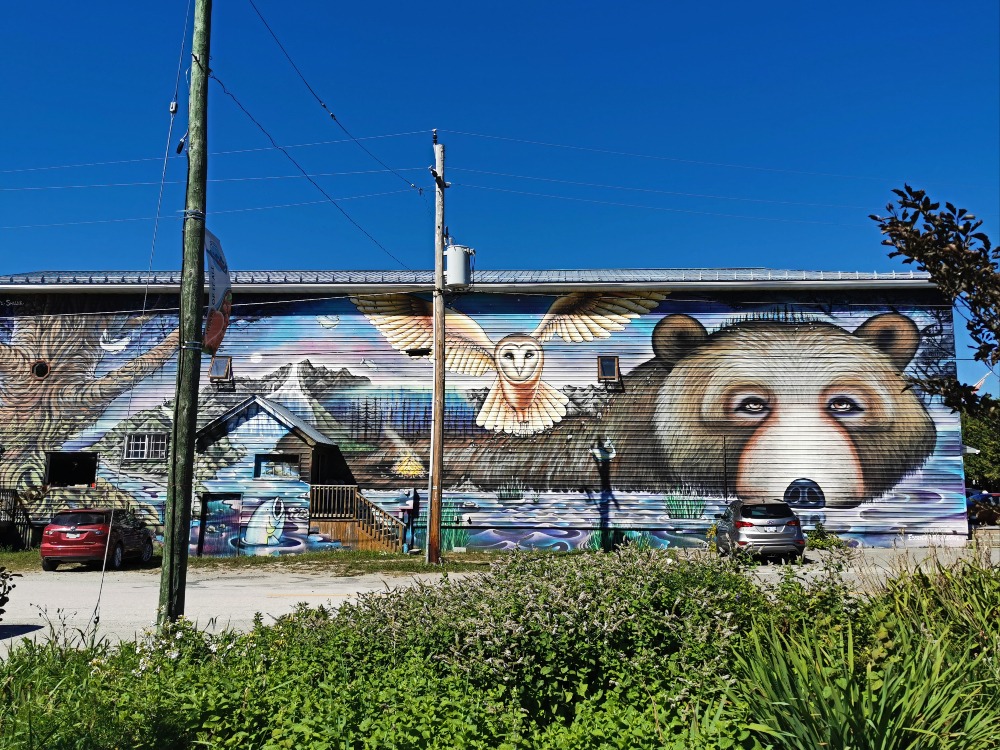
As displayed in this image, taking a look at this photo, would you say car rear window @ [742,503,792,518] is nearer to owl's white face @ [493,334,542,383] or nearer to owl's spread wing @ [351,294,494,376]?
owl's white face @ [493,334,542,383]

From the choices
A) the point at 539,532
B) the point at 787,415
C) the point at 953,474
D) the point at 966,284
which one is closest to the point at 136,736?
the point at 966,284

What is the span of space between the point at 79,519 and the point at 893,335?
84.2ft

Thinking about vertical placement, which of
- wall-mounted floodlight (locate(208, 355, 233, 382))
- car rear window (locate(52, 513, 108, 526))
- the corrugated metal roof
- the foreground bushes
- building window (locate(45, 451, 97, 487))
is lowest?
car rear window (locate(52, 513, 108, 526))

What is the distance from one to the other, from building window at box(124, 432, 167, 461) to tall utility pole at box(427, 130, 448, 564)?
12137mm

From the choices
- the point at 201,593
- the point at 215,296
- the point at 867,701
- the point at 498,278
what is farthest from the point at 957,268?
the point at 498,278

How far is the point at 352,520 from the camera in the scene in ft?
85.0

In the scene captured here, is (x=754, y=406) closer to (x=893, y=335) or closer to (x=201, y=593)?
(x=893, y=335)

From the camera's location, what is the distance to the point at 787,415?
26.5m

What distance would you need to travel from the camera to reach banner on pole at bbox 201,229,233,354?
Answer: 25.5 ft

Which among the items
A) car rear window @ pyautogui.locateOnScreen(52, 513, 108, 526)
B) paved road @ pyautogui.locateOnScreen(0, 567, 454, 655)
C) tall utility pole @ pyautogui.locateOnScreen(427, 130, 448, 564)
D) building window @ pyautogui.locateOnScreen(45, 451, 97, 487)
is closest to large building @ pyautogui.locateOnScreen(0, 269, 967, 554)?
building window @ pyautogui.locateOnScreen(45, 451, 97, 487)

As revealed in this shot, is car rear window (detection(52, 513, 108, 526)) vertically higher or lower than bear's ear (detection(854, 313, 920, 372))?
lower

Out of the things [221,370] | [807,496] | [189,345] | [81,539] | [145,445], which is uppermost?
[221,370]

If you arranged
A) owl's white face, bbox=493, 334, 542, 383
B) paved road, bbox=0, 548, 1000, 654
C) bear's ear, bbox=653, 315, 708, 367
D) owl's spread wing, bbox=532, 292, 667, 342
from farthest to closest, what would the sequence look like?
1. owl's spread wing, bbox=532, 292, 667, 342
2. owl's white face, bbox=493, 334, 542, 383
3. bear's ear, bbox=653, 315, 708, 367
4. paved road, bbox=0, 548, 1000, 654

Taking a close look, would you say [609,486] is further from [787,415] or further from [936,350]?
[936,350]
